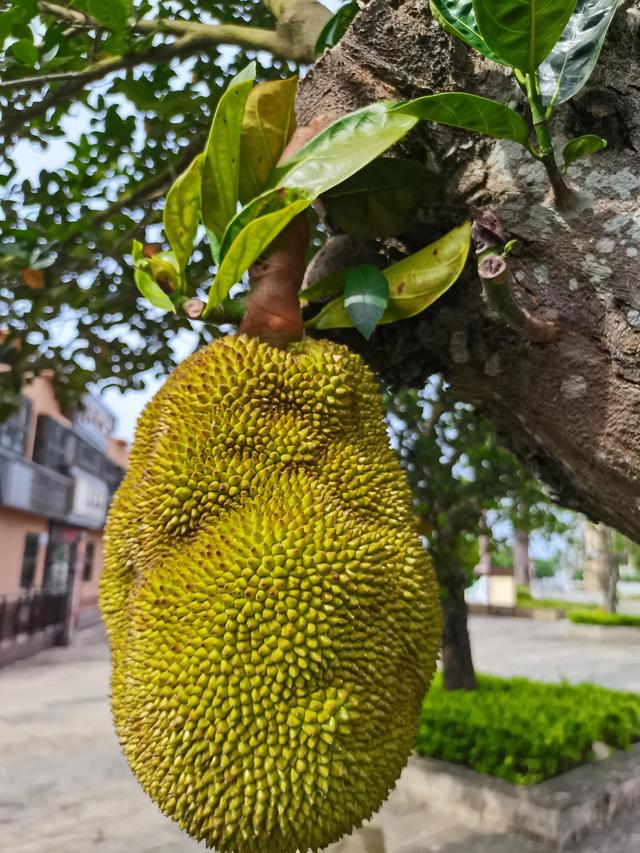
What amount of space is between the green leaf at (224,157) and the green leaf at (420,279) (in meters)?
0.19

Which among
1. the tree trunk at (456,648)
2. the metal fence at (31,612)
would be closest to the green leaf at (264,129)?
the tree trunk at (456,648)

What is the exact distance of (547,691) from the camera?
4141mm

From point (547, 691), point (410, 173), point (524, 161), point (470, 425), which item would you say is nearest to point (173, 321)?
point (410, 173)

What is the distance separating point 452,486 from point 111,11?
3242 mm

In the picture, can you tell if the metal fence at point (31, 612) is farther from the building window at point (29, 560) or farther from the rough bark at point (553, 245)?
the rough bark at point (553, 245)

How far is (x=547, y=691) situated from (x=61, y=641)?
282 inches

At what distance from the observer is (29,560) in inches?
356

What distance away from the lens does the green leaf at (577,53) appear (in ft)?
2.27

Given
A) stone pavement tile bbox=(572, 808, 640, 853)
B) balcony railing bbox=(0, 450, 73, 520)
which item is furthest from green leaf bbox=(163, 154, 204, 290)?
balcony railing bbox=(0, 450, 73, 520)

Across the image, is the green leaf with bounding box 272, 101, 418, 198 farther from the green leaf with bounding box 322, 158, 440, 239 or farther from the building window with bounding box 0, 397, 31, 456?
the building window with bounding box 0, 397, 31, 456

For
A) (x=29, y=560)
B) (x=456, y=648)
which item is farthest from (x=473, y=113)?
(x=29, y=560)

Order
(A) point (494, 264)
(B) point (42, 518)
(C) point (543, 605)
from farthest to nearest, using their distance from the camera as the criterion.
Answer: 1. (C) point (543, 605)
2. (B) point (42, 518)
3. (A) point (494, 264)

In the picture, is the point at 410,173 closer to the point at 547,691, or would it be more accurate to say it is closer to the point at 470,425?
the point at 470,425

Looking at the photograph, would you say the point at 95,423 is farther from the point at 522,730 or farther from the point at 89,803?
the point at 522,730
